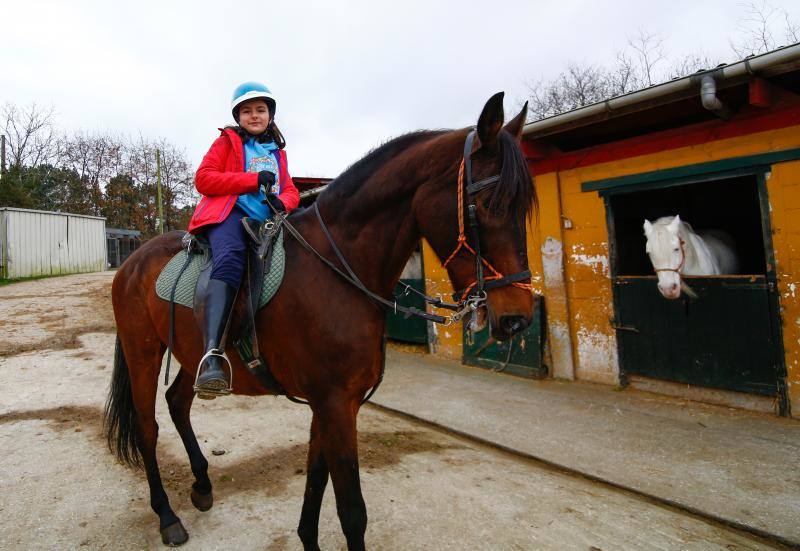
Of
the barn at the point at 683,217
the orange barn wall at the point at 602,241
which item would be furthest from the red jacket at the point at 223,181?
the orange barn wall at the point at 602,241

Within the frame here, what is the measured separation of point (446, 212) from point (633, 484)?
8.92ft

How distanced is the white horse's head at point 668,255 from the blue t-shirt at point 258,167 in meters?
3.99

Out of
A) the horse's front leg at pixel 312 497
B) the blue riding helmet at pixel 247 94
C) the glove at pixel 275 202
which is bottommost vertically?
the horse's front leg at pixel 312 497

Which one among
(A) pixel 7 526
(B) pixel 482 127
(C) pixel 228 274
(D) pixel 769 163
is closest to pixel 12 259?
(A) pixel 7 526

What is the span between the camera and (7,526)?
2.67 meters

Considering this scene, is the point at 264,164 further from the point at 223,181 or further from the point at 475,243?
the point at 475,243

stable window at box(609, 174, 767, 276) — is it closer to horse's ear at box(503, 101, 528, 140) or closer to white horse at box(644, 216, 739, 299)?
white horse at box(644, 216, 739, 299)

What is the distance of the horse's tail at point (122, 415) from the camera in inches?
122

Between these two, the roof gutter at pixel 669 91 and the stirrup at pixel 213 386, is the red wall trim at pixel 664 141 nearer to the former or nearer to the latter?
the roof gutter at pixel 669 91

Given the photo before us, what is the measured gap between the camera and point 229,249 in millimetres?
2115

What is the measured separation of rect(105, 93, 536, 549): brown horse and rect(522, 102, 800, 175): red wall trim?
3.92 meters

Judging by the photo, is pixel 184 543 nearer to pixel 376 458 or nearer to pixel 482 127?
pixel 376 458

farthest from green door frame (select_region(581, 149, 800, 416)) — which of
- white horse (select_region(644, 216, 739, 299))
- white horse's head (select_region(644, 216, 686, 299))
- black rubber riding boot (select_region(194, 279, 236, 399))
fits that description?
black rubber riding boot (select_region(194, 279, 236, 399))

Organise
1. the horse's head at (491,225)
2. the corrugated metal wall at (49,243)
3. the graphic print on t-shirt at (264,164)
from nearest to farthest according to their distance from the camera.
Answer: the horse's head at (491,225) < the graphic print on t-shirt at (264,164) < the corrugated metal wall at (49,243)
